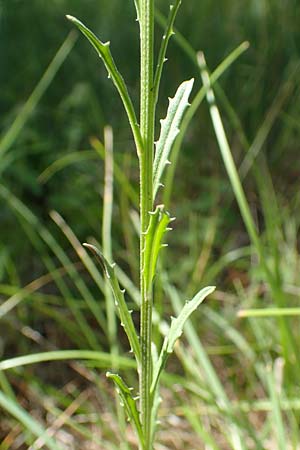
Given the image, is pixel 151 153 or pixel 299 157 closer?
pixel 151 153

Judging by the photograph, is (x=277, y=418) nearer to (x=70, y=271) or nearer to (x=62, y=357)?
(x=62, y=357)

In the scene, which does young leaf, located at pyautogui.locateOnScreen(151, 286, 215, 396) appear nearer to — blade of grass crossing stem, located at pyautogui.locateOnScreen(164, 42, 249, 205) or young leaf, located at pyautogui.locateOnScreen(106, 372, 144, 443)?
young leaf, located at pyautogui.locateOnScreen(106, 372, 144, 443)

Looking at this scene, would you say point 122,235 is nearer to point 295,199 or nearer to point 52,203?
point 52,203

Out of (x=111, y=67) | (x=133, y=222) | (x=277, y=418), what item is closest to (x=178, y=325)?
(x=111, y=67)

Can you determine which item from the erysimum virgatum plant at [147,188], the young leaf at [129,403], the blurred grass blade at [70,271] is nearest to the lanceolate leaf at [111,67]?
the erysimum virgatum plant at [147,188]

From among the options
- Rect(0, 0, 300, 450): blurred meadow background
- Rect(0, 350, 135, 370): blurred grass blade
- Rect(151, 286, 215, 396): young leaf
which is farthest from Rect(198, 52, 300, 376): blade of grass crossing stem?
Rect(151, 286, 215, 396): young leaf

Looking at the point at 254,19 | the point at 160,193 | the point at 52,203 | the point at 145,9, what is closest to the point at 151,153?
the point at 145,9
